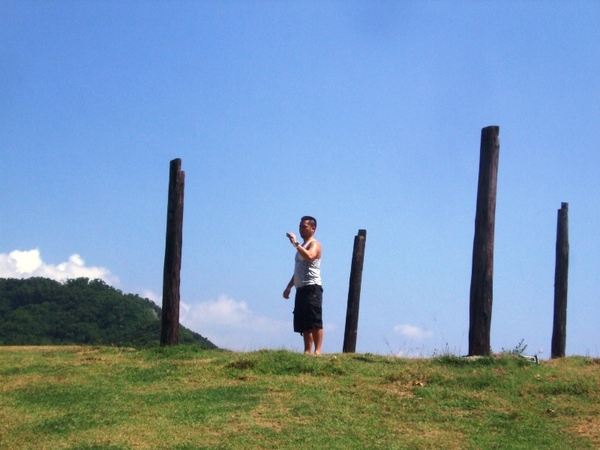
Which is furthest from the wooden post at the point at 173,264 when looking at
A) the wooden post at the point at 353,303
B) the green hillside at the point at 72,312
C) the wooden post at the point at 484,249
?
the green hillside at the point at 72,312

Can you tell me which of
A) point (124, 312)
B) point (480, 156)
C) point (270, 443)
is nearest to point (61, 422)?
point (270, 443)

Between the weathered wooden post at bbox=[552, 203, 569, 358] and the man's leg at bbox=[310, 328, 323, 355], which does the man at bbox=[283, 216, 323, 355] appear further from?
the weathered wooden post at bbox=[552, 203, 569, 358]

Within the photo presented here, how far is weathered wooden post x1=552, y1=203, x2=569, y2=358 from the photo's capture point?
1593 cm

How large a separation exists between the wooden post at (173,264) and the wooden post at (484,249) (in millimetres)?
4353

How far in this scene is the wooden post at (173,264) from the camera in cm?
1230

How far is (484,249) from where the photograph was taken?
10.9m

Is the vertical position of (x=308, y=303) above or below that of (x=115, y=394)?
above

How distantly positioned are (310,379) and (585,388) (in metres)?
2.90

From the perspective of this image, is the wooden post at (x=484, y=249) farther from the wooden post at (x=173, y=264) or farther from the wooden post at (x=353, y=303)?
the wooden post at (x=353, y=303)

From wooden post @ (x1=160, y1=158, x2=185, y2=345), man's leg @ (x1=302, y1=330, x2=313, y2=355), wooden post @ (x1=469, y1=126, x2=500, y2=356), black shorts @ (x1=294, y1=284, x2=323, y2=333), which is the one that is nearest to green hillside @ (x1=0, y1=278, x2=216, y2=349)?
wooden post @ (x1=160, y1=158, x2=185, y2=345)

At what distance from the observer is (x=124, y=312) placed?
91.9 feet

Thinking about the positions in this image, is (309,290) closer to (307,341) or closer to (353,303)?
(307,341)

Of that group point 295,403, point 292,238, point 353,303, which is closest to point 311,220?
point 292,238

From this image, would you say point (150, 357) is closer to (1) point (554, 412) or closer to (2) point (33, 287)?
(1) point (554, 412)
